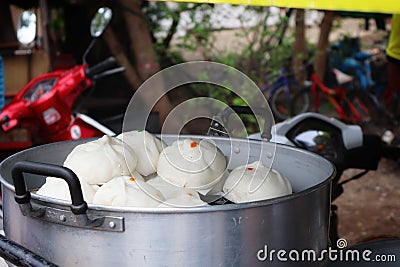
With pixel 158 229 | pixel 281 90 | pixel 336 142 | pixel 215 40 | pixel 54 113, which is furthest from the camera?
pixel 281 90

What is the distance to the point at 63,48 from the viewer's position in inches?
275

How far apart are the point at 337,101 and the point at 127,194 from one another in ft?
22.3

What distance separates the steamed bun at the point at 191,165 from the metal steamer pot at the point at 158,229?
29cm

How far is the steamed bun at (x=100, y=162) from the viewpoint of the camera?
1476 mm

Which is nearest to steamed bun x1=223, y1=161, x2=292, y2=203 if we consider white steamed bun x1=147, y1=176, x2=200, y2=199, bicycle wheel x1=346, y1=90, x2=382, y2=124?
white steamed bun x1=147, y1=176, x2=200, y2=199

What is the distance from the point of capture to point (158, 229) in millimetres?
1224

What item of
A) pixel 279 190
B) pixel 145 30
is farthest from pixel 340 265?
pixel 145 30

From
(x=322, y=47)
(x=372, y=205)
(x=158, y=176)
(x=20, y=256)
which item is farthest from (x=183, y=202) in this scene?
(x=322, y=47)

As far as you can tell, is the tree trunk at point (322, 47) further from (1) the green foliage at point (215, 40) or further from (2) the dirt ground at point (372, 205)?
(2) the dirt ground at point (372, 205)

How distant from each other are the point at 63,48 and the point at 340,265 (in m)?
6.09

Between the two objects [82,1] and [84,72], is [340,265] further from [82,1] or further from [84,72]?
[82,1]


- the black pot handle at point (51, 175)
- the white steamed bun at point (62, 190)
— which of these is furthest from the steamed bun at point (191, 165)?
the black pot handle at point (51, 175)

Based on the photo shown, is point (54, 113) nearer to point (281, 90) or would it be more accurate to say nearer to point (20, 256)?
point (20, 256)

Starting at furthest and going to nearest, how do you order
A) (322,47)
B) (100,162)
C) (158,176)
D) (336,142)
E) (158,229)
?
(322,47), (336,142), (158,176), (100,162), (158,229)
